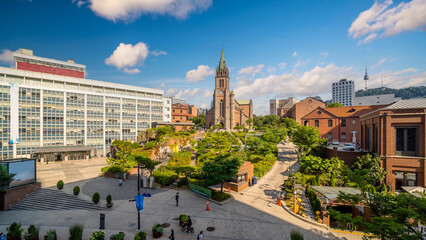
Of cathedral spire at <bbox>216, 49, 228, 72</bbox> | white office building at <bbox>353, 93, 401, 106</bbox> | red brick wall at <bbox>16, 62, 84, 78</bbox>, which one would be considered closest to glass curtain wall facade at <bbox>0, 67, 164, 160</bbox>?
red brick wall at <bbox>16, 62, 84, 78</bbox>

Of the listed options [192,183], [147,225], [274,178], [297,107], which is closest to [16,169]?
[147,225]

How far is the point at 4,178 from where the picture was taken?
69.2 ft

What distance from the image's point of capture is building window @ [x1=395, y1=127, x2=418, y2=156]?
23794mm

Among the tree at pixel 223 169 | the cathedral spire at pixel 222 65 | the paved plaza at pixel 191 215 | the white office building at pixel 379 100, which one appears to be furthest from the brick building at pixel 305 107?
the tree at pixel 223 169

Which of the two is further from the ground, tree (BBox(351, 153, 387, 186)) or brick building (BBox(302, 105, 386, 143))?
brick building (BBox(302, 105, 386, 143))

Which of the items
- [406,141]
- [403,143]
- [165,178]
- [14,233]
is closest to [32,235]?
[14,233]

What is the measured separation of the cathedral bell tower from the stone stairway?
70.3m

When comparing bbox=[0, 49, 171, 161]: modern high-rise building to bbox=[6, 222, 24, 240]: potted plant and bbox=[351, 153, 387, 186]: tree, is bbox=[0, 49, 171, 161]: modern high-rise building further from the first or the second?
bbox=[351, 153, 387, 186]: tree

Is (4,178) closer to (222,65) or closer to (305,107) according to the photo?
(305,107)

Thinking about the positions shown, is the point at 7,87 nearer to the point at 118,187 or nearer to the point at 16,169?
the point at 16,169

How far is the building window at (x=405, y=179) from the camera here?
2356cm

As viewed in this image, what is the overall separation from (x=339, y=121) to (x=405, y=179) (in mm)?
27814

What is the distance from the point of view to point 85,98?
5681 cm

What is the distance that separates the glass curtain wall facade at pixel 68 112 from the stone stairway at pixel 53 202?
112 feet
